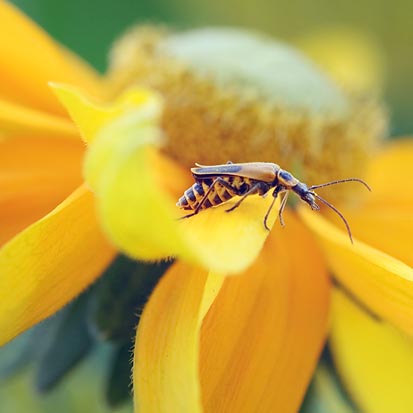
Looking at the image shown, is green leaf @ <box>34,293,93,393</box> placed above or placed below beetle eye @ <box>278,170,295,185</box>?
below

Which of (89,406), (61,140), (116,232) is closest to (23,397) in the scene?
(89,406)

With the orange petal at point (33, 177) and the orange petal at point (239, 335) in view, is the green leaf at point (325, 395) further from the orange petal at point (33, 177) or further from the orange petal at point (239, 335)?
the orange petal at point (33, 177)

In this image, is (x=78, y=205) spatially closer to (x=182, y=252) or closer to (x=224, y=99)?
(x=182, y=252)

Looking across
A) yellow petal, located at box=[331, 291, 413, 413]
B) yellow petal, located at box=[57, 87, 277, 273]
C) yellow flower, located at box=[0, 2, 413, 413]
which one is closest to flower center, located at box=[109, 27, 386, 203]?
yellow flower, located at box=[0, 2, 413, 413]

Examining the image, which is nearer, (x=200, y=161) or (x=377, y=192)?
(x=200, y=161)

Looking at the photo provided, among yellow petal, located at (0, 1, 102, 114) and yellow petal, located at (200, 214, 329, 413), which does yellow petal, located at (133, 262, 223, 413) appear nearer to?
yellow petal, located at (200, 214, 329, 413)
